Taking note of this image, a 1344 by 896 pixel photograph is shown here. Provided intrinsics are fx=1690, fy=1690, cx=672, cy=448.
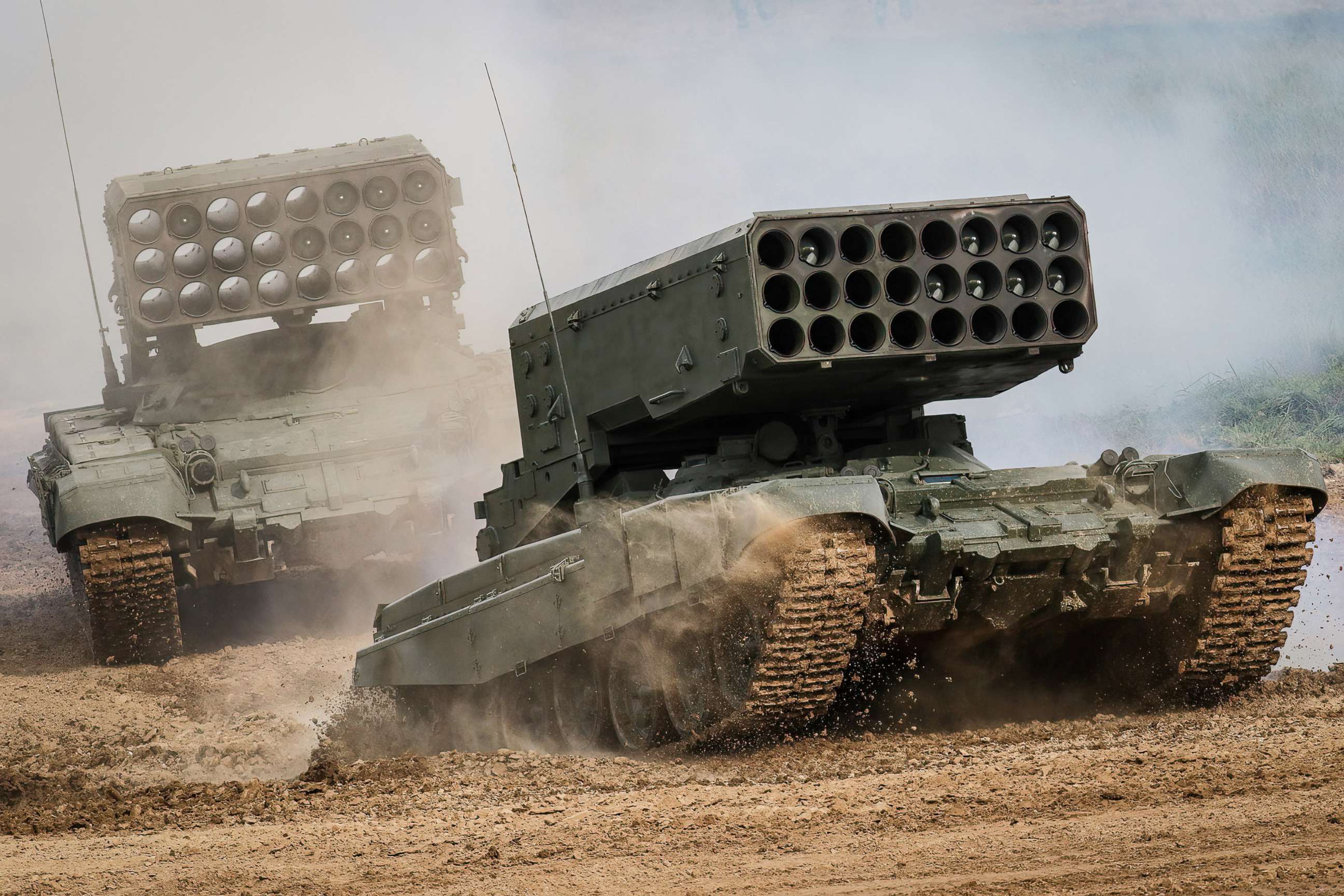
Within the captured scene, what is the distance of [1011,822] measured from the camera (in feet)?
19.0

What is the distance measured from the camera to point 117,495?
1330cm

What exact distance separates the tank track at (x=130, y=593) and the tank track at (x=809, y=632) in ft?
22.7

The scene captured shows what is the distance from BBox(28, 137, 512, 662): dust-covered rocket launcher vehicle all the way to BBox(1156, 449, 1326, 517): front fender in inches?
330

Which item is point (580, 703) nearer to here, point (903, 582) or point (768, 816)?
point (903, 582)

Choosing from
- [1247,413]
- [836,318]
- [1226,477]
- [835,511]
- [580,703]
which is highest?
[836,318]

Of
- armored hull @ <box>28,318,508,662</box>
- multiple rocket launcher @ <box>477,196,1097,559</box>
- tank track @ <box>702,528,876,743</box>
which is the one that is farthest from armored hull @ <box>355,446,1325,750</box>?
armored hull @ <box>28,318,508,662</box>

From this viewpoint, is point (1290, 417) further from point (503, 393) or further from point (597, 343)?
point (597, 343)

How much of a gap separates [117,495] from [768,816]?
8530 millimetres

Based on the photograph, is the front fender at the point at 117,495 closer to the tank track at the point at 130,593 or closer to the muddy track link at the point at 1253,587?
the tank track at the point at 130,593

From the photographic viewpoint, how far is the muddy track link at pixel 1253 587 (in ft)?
26.3

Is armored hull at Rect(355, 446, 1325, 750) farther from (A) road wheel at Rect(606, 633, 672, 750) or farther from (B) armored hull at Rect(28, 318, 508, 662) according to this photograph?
(B) armored hull at Rect(28, 318, 508, 662)

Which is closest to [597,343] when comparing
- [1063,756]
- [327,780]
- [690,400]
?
[690,400]

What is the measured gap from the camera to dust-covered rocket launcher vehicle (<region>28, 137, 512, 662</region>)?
14102 millimetres

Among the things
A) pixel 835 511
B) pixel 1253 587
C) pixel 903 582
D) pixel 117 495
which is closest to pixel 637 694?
pixel 903 582
